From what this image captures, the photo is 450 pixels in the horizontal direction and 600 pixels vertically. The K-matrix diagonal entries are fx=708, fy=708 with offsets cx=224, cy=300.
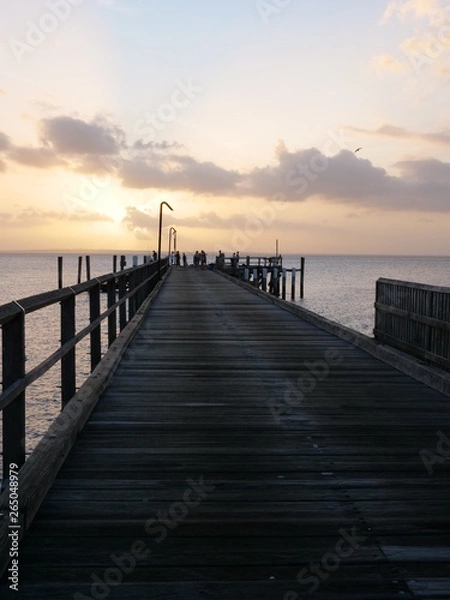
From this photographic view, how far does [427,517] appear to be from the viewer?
4156 millimetres

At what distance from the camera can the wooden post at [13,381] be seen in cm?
436

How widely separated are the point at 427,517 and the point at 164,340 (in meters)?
8.78

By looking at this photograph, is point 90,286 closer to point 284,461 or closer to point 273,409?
point 273,409

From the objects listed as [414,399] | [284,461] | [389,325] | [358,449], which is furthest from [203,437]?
[389,325]
